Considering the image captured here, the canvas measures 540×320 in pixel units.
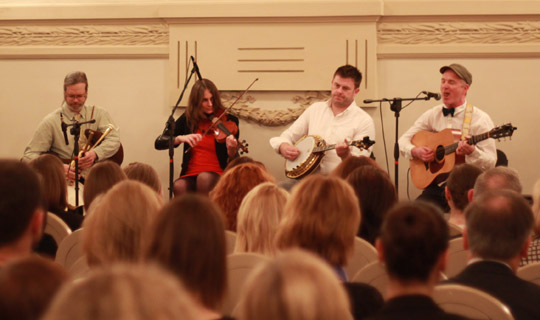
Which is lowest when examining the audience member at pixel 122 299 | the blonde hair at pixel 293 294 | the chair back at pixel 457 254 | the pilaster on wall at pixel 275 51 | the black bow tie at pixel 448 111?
the chair back at pixel 457 254

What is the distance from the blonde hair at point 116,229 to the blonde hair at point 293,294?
128 centimetres

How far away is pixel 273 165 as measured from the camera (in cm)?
692

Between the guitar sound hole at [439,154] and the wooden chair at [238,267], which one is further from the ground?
the guitar sound hole at [439,154]

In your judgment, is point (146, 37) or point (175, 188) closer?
point (175, 188)

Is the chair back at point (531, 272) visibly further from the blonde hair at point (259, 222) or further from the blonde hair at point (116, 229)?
the blonde hair at point (116, 229)

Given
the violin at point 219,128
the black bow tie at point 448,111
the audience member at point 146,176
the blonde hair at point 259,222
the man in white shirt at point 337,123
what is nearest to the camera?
the blonde hair at point 259,222

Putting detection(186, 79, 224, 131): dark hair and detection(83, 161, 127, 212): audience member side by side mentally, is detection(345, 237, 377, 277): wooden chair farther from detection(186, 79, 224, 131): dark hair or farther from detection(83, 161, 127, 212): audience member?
detection(186, 79, 224, 131): dark hair

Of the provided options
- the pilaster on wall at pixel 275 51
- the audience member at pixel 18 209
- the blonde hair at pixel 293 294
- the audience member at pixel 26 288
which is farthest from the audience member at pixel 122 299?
the pilaster on wall at pixel 275 51

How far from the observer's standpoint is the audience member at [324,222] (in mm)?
2523

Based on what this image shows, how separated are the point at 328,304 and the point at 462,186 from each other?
2903mm

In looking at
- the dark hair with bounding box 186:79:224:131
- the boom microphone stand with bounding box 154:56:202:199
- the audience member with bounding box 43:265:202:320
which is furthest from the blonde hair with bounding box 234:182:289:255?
the dark hair with bounding box 186:79:224:131

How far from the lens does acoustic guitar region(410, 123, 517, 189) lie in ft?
18.6

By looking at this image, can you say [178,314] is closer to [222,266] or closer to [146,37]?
[222,266]

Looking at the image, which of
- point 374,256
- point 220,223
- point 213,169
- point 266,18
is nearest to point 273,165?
point 213,169
